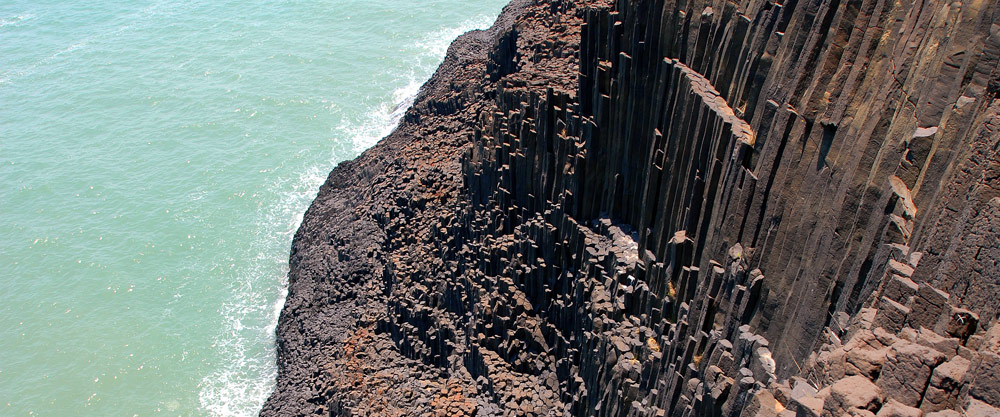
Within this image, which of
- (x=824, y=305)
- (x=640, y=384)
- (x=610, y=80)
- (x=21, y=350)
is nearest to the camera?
(x=824, y=305)

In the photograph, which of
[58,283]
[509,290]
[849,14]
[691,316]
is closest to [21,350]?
[58,283]

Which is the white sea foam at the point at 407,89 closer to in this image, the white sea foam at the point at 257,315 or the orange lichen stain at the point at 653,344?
the white sea foam at the point at 257,315

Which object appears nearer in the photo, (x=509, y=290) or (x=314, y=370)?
(x=509, y=290)

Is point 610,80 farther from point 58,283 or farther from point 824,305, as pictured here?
point 58,283

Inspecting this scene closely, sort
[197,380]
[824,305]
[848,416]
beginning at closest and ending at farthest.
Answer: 1. [848,416]
2. [824,305]
3. [197,380]

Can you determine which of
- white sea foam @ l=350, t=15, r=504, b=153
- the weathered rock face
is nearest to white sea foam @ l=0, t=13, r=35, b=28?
white sea foam @ l=350, t=15, r=504, b=153

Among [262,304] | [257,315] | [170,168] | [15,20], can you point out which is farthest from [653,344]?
[15,20]

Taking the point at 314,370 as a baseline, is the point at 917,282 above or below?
above

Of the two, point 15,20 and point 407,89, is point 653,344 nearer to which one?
point 407,89
